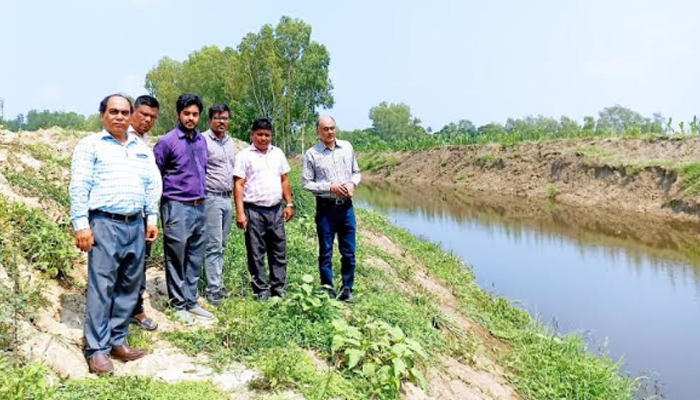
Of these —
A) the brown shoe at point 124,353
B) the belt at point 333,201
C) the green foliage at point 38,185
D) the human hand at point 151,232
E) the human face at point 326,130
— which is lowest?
the brown shoe at point 124,353

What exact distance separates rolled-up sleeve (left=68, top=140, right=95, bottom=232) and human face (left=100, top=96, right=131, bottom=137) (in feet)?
0.50

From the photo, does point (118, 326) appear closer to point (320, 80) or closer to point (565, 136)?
point (565, 136)

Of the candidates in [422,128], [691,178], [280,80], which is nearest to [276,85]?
[280,80]

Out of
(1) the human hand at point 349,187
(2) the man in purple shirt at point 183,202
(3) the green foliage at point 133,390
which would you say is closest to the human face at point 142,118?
(2) the man in purple shirt at point 183,202

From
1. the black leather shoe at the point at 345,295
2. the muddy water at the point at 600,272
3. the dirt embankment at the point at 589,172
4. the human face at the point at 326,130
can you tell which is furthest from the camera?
the dirt embankment at the point at 589,172

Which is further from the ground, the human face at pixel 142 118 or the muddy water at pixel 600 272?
the human face at pixel 142 118

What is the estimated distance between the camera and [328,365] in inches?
134

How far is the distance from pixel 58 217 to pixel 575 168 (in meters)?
20.0

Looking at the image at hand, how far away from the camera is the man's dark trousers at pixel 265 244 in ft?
14.3

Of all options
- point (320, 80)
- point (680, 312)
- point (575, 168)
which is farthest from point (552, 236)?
point (320, 80)

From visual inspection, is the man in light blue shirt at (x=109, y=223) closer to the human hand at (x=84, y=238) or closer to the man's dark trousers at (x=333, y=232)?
the human hand at (x=84, y=238)

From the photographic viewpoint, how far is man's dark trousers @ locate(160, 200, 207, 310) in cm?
390

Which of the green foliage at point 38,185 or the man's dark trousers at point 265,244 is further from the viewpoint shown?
the green foliage at point 38,185

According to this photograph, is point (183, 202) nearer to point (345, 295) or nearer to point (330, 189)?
point (330, 189)
